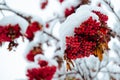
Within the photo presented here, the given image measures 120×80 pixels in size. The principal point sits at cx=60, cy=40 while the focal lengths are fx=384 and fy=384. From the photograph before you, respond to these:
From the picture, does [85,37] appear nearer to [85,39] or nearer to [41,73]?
[85,39]

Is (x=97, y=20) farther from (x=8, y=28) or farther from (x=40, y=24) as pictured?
(x=40, y=24)

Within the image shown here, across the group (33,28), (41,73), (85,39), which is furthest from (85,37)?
(33,28)

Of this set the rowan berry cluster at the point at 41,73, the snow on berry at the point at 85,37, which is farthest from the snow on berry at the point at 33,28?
the snow on berry at the point at 85,37

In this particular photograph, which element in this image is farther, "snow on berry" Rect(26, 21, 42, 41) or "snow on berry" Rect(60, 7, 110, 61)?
"snow on berry" Rect(26, 21, 42, 41)

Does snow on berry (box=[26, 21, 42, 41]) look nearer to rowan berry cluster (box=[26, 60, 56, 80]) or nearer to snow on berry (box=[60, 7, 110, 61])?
rowan berry cluster (box=[26, 60, 56, 80])

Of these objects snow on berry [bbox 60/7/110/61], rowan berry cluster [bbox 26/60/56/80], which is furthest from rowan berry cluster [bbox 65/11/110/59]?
rowan berry cluster [bbox 26/60/56/80]

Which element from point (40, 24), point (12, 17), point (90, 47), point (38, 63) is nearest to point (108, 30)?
point (90, 47)

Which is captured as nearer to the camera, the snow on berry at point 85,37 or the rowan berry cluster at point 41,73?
the snow on berry at point 85,37

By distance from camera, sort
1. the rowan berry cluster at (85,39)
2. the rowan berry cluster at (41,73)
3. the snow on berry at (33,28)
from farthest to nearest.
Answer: the snow on berry at (33,28)
the rowan berry cluster at (41,73)
the rowan berry cluster at (85,39)

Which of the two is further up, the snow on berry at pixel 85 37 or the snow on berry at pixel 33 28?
the snow on berry at pixel 33 28

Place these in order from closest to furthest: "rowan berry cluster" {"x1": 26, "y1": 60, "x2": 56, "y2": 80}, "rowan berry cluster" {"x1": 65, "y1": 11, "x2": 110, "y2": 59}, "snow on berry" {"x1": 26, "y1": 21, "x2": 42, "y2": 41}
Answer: "rowan berry cluster" {"x1": 65, "y1": 11, "x2": 110, "y2": 59}
"rowan berry cluster" {"x1": 26, "y1": 60, "x2": 56, "y2": 80}
"snow on berry" {"x1": 26, "y1": 21, "x2": 42, "y2": 41}

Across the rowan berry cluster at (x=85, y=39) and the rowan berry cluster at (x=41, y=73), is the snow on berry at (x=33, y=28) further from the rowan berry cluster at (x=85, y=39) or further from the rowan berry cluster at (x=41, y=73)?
the rowan berry cluster at (x=85, y=39)

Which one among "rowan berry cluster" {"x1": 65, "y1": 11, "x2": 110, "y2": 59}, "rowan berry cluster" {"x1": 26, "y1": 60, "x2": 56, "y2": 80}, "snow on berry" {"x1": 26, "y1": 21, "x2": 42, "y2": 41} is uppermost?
"snow on berry" {"x1": 26, "y1": 21, "x2": 42, "y2": 41}

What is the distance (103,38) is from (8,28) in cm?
99
